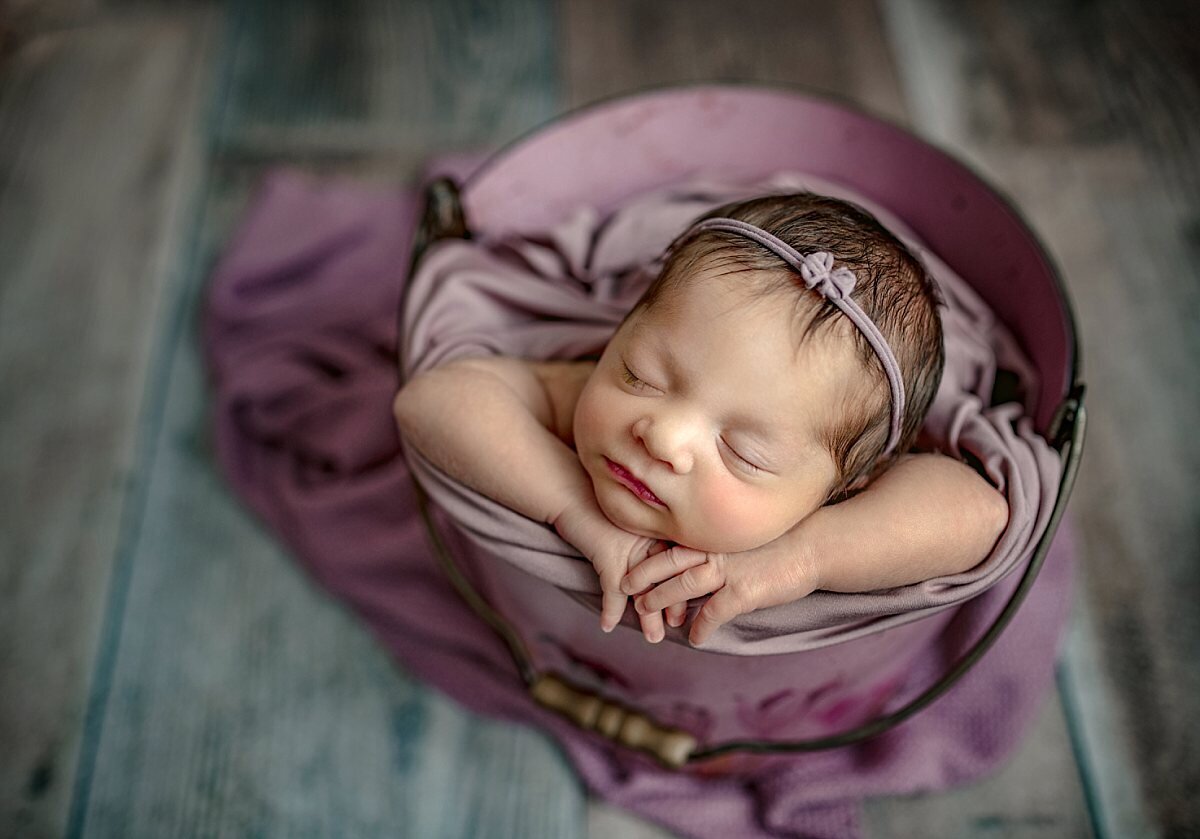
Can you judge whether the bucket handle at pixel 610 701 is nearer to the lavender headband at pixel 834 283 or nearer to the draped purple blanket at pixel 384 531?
the draped purple blanket at pixel 384 531

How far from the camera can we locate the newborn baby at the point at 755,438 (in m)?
0.61

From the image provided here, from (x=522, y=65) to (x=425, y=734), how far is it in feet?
3.05

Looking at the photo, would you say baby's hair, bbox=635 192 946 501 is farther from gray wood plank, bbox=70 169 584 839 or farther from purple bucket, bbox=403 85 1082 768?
gray wood plank, bbox=70 169 584 839

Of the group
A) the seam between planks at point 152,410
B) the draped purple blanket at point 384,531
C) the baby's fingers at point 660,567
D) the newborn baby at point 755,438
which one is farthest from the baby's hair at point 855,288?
the seam between planks at point 152,410

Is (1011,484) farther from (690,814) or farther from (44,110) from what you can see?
(44,110)

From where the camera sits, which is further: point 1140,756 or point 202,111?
point 202,111

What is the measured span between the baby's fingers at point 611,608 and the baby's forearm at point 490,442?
0.24ft

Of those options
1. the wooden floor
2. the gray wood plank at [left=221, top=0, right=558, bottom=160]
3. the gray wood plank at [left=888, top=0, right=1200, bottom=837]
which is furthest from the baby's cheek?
A: the gray wood plank at [left=221, top=0, right=558, bottom=160]

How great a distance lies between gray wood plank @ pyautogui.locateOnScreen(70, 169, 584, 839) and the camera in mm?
945

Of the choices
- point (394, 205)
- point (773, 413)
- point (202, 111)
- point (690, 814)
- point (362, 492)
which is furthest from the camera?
point (202, 111)

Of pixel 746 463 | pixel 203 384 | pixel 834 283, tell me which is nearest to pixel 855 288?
pixel 834 283

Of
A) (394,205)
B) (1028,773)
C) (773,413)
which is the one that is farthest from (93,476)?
(1028,773)

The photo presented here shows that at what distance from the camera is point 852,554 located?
2.19ft

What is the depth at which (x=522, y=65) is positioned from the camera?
1.46 meters
